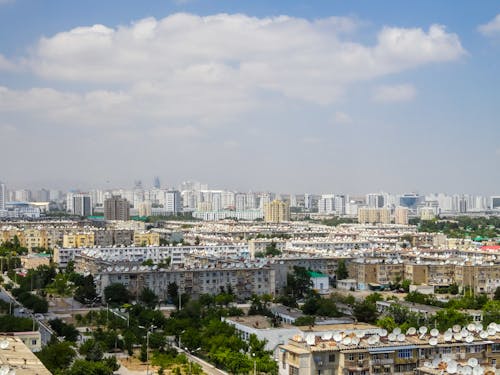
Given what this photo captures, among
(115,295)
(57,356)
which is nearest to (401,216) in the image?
(115,295)

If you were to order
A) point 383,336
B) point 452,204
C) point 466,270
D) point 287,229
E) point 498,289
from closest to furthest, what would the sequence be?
point 383,336 → point 498,289 → point 466,270 → point 287,229 → point 452,204

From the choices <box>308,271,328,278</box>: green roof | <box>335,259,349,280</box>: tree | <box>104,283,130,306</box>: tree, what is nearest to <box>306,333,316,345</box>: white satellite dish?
<box>104,283,130,306</box>: tree

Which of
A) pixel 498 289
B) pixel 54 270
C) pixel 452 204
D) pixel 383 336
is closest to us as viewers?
pixel 383 336

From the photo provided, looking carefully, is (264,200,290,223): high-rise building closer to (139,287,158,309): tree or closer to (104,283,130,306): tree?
(104,283,130,306): tree

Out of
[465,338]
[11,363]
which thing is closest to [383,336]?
[465,338]

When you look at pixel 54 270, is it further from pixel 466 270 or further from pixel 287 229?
pixel 287 229

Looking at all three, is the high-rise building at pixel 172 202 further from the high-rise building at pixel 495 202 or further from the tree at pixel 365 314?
the tree at pixel 365 314

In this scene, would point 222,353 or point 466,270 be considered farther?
point 466,270
